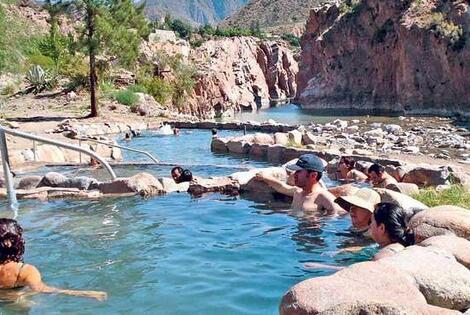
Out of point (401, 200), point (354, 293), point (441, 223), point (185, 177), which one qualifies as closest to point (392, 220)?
point (441, 223)

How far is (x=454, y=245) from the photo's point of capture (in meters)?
5.03

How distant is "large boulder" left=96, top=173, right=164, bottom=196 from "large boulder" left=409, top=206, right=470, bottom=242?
16.8 feet

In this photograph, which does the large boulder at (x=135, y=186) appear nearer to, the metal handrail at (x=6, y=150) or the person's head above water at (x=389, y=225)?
the metal handrail at (x=6, y=150)

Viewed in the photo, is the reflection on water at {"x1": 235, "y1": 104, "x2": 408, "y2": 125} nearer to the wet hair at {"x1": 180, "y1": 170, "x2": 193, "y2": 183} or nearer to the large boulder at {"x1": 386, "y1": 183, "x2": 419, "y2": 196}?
the wet hair at {"x1": 180, "y1": 170, "x2": 193, "y2": 183}

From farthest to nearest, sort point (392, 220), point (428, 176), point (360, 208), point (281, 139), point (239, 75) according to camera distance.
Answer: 1. point (239, 75)
2. point (281, 139)
3. point (428, 176)
4. point (360, 208)
5. point (392, 220)

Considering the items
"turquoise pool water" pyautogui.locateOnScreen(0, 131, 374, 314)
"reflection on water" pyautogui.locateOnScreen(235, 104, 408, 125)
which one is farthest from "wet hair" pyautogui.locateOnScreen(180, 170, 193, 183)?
"reflection on water" pyautogui.locateOnScreen(235, 104, 408, 125)

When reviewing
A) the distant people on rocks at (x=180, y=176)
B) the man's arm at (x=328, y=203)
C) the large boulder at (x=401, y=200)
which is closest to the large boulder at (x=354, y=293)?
the large boulder at (x=401, y=200)

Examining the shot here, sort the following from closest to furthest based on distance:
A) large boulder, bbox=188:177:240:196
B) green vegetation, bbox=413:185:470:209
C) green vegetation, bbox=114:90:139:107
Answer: green vegetation, bbox=413:185:470:209 → large boulder, bbox=188:177:240:196 → green vegetation, bbox=114:90:139:107

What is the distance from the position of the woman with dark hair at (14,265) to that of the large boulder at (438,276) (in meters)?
2.62

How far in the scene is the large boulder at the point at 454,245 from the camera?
489 cm

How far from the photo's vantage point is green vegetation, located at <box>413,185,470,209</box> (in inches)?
295

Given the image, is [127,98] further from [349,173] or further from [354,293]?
[354,293]

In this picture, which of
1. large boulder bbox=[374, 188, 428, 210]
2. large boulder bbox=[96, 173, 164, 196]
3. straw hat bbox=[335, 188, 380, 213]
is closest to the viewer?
straw hat bbox=[335, 188, 380, 213]

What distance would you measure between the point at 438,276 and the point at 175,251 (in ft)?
10.7
